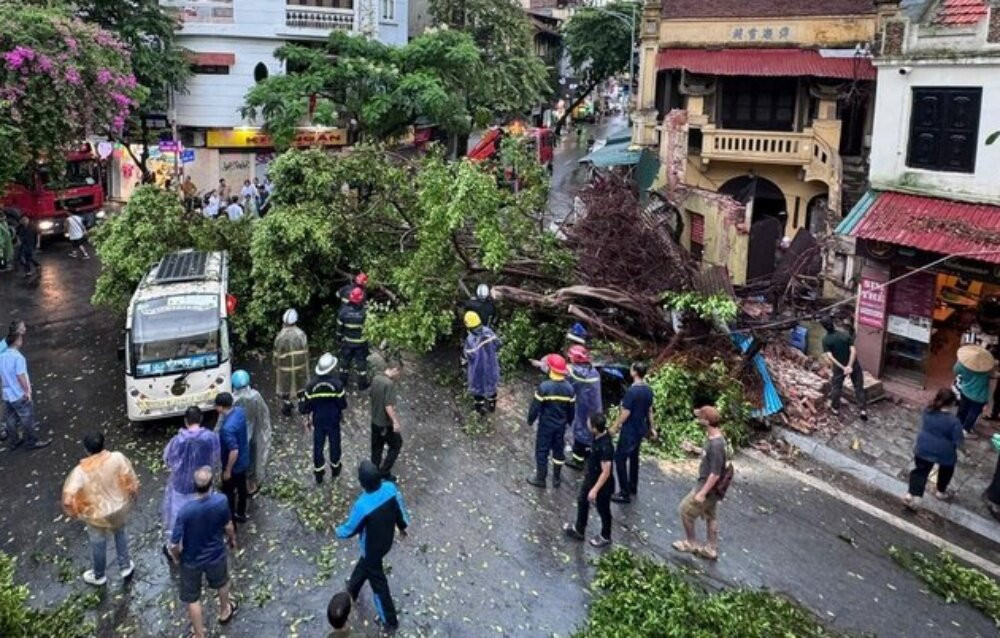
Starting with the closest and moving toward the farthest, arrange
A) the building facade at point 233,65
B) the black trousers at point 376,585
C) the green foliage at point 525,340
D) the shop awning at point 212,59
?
1. the black trousers at point 376,585
2. the green foliage at point 525,340
3. the building facade at point 233,65
4. the shop awning at point 212,59

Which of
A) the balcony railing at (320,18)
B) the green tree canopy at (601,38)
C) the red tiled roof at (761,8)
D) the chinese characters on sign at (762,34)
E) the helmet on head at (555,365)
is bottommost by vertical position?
the helmet on head at (555,365)

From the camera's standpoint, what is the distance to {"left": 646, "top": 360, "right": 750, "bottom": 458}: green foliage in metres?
11.5

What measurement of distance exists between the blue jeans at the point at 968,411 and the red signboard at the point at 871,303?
234 centimetres

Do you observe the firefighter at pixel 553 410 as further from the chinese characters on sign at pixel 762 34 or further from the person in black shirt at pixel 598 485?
the chinese characters on sign at pixel 762 34

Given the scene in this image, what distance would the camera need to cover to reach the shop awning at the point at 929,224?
12.0 m

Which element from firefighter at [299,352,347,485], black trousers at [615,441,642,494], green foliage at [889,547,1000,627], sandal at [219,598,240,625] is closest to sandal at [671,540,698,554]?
black trousers at [615,441,642,494]

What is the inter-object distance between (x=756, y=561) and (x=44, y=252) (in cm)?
2284

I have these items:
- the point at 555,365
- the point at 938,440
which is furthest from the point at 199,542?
the point at 938,440

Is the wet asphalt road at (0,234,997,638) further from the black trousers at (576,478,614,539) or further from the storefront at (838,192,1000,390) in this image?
the storefront at (838,192,1000,390)

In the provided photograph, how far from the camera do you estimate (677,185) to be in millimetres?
22000

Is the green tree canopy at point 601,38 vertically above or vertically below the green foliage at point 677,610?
above

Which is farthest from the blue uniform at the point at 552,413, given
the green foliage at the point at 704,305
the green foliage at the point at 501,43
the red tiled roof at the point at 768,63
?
the green foliage at the point at 501,43

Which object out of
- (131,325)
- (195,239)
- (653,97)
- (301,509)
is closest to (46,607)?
(301,509)

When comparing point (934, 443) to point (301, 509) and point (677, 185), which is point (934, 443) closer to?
point (301, 509)
